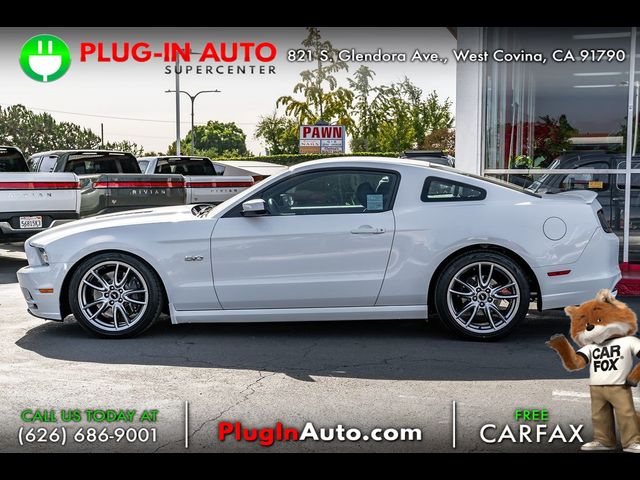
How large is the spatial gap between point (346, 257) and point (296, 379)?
4.14ft

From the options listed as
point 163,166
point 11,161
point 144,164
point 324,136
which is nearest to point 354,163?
point 11,161

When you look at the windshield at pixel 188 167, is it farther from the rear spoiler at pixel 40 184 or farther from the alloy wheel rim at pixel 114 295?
the alloy wheel rim at pixel 114 295

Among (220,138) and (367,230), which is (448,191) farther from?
(220,138)

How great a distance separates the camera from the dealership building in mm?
9430

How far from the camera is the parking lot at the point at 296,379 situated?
14.1ft

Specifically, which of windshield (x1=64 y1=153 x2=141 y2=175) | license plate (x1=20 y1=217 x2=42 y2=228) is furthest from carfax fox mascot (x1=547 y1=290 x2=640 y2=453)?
windshield (x1=64 y1=153 x2=141 y2=175)

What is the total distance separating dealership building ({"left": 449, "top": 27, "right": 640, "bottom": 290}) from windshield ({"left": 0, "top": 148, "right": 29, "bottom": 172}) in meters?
6.77

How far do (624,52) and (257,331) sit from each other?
5839mm

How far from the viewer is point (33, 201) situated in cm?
1112

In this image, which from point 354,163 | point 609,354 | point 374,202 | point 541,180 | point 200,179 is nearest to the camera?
point 609,354

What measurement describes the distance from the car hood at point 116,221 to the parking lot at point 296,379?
→ 2.71ft

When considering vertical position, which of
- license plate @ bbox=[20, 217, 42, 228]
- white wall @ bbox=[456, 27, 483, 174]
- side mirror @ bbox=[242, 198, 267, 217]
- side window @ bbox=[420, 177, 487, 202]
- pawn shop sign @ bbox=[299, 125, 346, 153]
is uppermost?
pawn shop sign @ bbox=[299, 125, 346, 153]

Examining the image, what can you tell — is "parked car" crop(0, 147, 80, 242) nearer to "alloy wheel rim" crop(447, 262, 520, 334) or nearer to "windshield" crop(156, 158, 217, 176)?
"windshield" crop(156, 158, 217, 176)

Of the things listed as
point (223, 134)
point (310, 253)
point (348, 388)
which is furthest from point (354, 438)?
point (223, 134)
